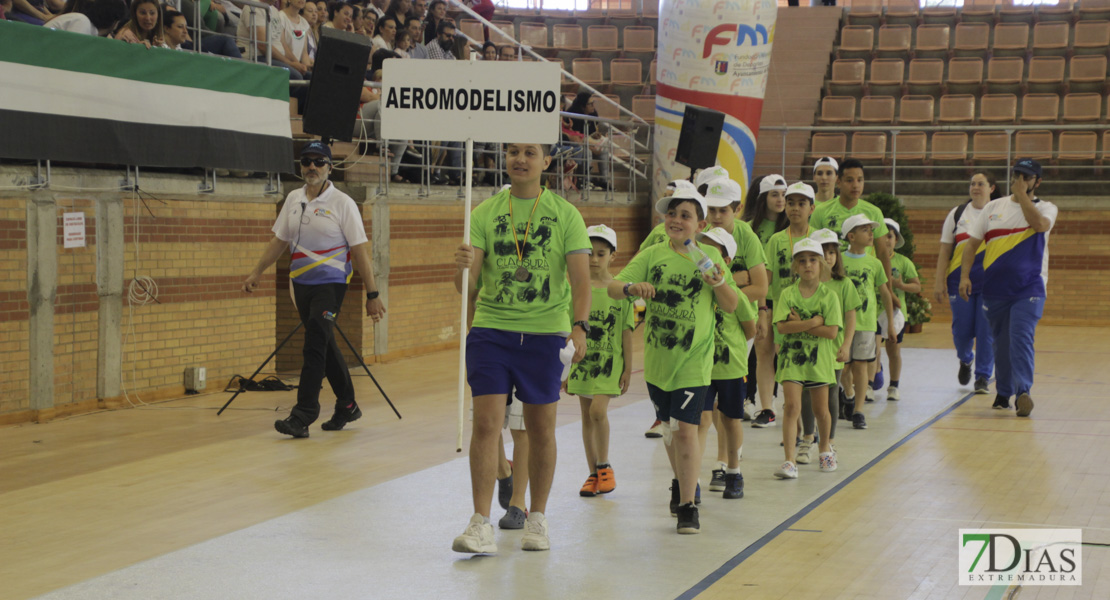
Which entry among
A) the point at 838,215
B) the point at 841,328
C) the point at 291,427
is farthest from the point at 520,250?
the point at 838,215

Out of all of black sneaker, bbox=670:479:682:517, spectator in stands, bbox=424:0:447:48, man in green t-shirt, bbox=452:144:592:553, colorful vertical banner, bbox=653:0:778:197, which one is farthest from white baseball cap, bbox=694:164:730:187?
spectator in stands, bbox=424:0:447:48

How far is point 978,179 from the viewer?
38.0 ft

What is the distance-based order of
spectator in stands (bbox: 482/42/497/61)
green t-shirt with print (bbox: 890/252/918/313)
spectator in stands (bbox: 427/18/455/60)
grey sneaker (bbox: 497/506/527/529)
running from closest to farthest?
grey sneaker (bbox: 497/506/527/529) → green t-shirt with print (bbox: 890/252/918/313) → spectator in stands (bbox: 427/18/455/60) → spectator in stands (bbox: 482/42/497/61)

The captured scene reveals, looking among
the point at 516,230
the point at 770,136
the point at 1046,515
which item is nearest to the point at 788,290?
the point at 1046,515

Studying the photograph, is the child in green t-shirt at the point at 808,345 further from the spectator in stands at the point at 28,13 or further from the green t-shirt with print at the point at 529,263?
the spectator in stands at the point at 28,13

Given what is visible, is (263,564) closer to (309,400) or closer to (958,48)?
(309,400)

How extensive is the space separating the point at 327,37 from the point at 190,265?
257 cm

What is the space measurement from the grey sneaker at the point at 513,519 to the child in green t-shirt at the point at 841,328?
2653 mm

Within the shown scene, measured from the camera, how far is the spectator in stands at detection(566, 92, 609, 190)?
734 inches

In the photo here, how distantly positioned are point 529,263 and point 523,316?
27cm

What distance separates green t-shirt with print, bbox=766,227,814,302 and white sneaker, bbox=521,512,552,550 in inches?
146

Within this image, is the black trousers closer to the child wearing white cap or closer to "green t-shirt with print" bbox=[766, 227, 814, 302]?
"green t-shirt with print" bbox=[766, 227, 814, 302]

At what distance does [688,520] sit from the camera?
20.1 feet

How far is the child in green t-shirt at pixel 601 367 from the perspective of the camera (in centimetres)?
709
